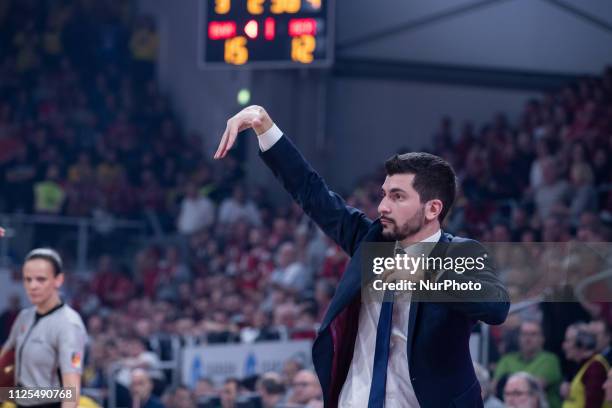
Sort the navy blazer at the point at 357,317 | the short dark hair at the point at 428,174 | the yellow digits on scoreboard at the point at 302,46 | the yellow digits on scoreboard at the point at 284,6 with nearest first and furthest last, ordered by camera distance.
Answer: the navy blazer at the point at 357,317 < the short dark hair at the point at 428,174 < the yellow digits on scoreboard at the point at 284,6 < the yellow digits on scoreboard at the point at 302,46

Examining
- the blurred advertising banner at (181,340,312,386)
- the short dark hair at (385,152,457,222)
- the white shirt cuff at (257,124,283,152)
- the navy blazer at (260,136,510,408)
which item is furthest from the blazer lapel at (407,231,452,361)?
the blurred advertising banner at (181,340,312,386)

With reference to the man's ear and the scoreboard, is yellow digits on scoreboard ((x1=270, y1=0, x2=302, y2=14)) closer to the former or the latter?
the scoreboard

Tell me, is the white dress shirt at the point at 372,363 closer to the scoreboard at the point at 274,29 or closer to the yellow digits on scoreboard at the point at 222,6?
the scoreboard at the point at 274,29

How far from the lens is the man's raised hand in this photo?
12.3ft

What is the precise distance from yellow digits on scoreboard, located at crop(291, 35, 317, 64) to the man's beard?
6518 millimetres

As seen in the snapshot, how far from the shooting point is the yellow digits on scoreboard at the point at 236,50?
9977mm

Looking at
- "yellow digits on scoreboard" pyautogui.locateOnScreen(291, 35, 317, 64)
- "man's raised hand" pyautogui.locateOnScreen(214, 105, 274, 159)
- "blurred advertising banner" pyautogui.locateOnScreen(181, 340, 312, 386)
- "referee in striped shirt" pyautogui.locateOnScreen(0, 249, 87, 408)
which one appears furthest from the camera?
"yellow digits on scoreboard" pyautogui.locateOnScreen(291, 35, 317, 64)

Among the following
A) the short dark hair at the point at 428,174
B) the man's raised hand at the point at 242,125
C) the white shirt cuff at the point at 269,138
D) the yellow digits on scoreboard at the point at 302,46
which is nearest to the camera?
the short dark hair at the point at 428,174

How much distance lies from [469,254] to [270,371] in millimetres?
6303

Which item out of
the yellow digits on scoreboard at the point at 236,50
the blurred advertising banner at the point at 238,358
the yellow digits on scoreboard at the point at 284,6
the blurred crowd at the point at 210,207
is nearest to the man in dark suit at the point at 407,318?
the blurred crowd at the point at 210,207

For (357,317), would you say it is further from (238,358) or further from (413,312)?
(238,358)

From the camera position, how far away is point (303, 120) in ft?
53.4

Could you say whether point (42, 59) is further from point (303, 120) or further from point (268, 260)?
point (268, 260)

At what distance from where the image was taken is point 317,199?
381 centimetres
